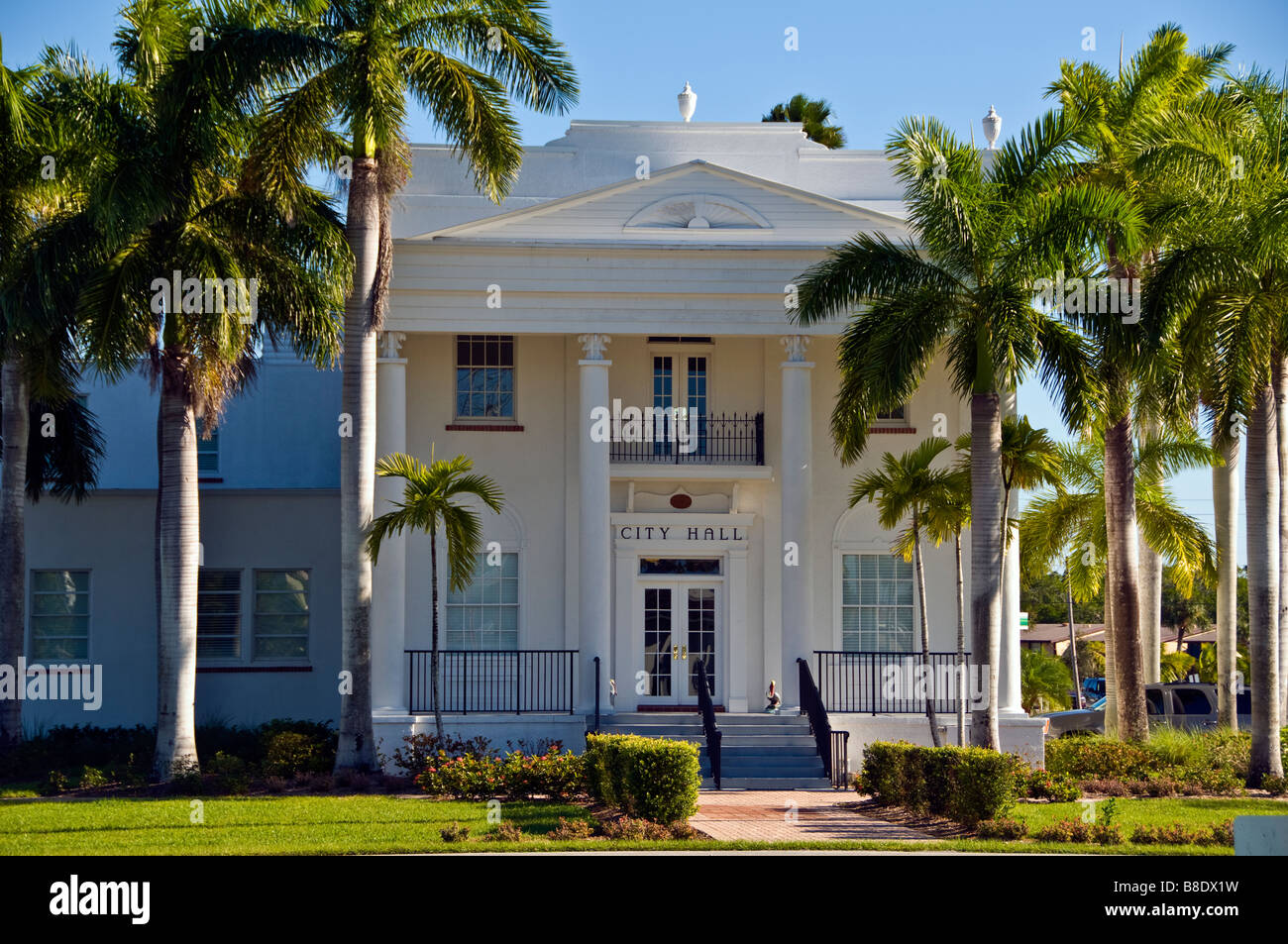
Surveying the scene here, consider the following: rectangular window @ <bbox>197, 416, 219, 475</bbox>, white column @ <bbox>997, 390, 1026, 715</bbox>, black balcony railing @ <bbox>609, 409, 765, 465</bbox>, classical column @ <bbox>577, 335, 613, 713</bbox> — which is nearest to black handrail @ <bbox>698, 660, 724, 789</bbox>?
classical column @ <bbox>577, 335, 613, 713</bbox>

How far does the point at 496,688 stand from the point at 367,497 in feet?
16.4

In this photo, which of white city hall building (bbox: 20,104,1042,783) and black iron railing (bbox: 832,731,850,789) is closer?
black iron railing (bbox: 832,731,850,789)

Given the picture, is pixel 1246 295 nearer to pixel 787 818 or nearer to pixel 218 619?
pixel 787 818

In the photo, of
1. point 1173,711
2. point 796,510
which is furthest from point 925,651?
point 1173,711

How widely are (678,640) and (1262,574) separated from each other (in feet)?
31.8

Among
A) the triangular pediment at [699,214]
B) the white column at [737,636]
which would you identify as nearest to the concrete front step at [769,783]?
the white column at [737,636]

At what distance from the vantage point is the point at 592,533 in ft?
75.1

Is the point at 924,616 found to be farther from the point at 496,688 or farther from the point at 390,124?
the point at 390,124

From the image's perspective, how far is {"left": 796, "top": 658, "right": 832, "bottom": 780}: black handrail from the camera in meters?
20.9

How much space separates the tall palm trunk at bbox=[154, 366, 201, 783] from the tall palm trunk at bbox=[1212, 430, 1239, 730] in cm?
1698

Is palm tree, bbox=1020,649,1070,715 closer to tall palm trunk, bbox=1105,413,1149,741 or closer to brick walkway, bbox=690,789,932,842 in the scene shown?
tall palm trunk, bbox=1105,413,1149,741

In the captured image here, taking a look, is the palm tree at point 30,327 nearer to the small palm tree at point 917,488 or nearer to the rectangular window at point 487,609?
the rectangular window at point 487,609
